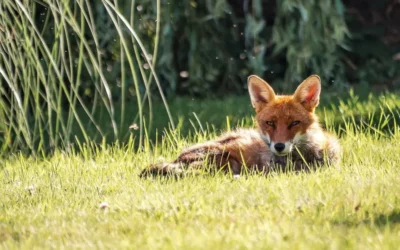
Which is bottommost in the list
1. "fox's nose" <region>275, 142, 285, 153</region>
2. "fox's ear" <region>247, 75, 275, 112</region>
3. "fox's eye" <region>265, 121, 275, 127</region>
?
"fox's nose" <region>275, 142, 285, 153</region>

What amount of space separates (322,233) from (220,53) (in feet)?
22.0

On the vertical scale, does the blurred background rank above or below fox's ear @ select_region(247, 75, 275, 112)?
below

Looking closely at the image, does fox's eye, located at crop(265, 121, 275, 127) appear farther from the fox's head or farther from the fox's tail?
the fox's tail

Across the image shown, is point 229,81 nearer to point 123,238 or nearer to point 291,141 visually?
point 291,141

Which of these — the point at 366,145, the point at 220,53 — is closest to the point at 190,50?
the point at 220,53

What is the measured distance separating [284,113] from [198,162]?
63 cm

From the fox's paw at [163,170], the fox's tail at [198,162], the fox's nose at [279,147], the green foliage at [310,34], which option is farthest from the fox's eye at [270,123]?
the green foliage at [310,34]

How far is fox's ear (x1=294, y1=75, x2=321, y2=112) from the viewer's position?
20.2 feet

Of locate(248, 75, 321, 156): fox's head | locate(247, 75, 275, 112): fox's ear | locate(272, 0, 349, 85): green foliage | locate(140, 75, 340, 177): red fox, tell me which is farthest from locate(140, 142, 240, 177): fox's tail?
locate(272, 0, 349, 85): green foliage

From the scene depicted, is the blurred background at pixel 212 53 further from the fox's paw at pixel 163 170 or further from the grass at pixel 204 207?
the grass at pixel 204 207

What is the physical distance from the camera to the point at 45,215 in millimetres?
4965

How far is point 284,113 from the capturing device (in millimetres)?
6086

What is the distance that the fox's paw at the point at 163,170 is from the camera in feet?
19.2

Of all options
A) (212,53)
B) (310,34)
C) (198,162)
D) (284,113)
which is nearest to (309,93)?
(284,113)
